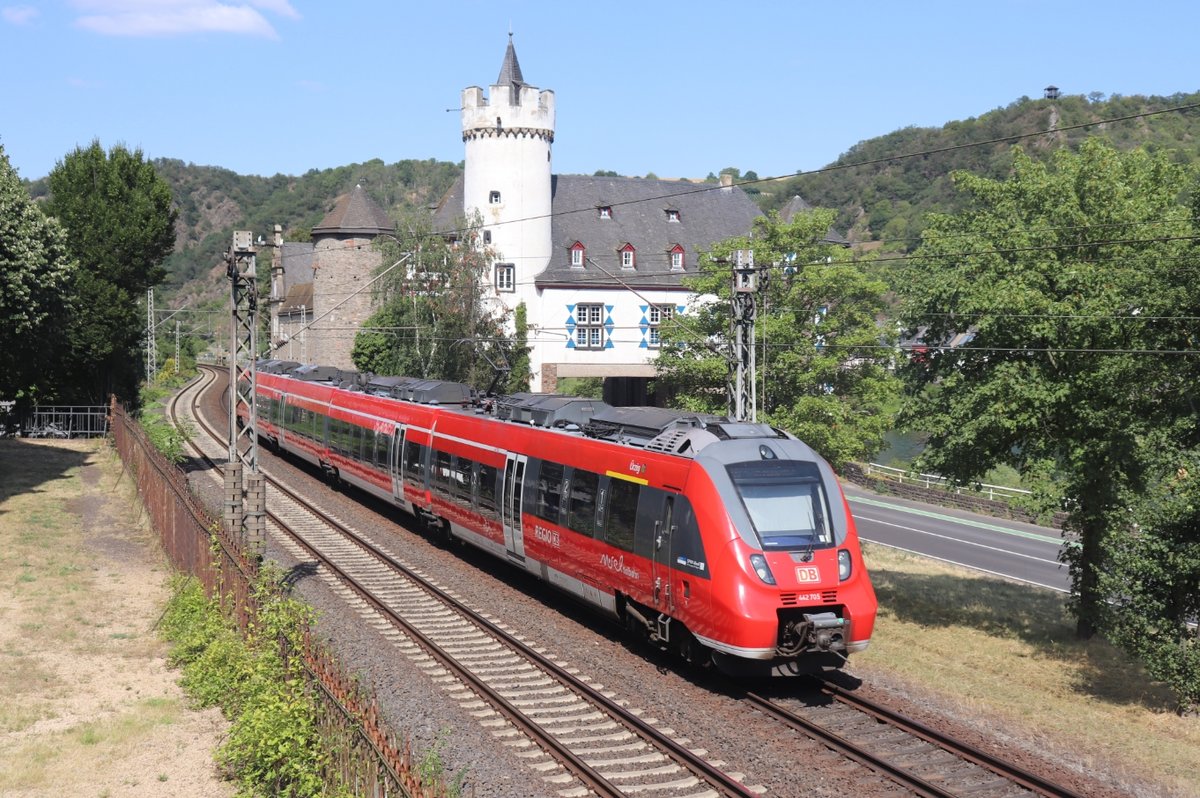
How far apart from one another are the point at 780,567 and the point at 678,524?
1690 millimetres

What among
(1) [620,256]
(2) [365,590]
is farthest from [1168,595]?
(1) [620,256]

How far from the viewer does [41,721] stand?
14680 mm

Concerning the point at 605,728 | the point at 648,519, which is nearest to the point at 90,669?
the point at 605,728

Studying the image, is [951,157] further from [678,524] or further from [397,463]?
[678,524]

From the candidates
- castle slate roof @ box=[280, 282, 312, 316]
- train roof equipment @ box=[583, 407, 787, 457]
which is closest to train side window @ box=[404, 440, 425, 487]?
train roof equipment @ box=[583, 407, 787, 457]

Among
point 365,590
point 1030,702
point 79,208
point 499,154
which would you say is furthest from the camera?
point 499,154

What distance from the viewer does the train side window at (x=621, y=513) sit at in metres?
17.2

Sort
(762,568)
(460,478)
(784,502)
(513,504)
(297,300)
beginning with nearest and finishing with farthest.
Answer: (762,568) → (784,502) → (513,504) → (460,478) → (297,300)

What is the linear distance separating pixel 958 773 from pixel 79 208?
46949 mm

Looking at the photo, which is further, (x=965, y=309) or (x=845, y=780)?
(x=965, y=309)

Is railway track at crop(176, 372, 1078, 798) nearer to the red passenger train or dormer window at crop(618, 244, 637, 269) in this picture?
the red passenger train

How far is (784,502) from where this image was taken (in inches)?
609

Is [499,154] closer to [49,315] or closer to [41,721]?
[49,315]

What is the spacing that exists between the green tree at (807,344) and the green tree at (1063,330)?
14.9 m
